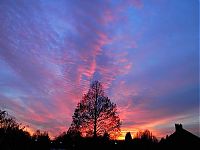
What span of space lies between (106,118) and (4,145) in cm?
1802

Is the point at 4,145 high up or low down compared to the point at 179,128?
down

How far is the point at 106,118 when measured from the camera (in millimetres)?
45219

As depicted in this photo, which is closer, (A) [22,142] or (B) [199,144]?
(A) [22,142]

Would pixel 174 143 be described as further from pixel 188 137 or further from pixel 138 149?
pixel 138 149

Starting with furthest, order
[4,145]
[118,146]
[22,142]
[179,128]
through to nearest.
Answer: [118,146]
[179,128]
[22,142]
[4,145]

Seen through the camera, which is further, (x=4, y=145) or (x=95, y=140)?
(x=95, y=140)

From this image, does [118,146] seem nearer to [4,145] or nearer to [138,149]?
[138,149]

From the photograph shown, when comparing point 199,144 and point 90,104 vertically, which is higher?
point 90,104

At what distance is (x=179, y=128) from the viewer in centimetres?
4981

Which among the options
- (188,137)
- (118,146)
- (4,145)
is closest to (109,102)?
(118,146)

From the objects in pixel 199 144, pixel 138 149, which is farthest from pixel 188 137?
pixel 138 149

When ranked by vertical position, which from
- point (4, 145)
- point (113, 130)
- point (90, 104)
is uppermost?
point (90, 104)

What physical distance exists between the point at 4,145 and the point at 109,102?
1964 cm

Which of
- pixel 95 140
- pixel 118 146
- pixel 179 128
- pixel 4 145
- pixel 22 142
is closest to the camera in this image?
pixel 4 145
